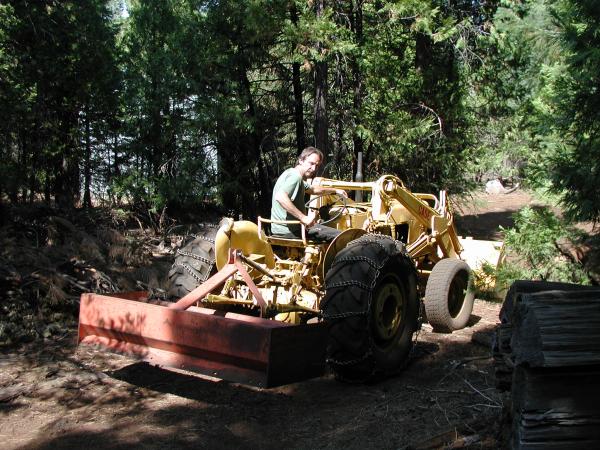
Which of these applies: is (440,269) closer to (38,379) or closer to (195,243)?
(195,243)

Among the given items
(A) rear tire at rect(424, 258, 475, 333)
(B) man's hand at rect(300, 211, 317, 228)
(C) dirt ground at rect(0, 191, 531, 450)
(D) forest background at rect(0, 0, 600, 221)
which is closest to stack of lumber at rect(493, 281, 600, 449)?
(C) dirt ground at rect(0, 191, 531, 450)

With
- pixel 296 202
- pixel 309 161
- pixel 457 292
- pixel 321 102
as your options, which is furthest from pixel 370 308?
pixel 321 102

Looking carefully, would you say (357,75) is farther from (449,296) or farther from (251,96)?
(449,296)

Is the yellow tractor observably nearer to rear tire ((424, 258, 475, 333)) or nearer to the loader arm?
the loader arm

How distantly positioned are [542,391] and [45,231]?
30.4 ft

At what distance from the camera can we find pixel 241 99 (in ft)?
46.0

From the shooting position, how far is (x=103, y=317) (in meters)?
5.88

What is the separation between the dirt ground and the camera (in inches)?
191

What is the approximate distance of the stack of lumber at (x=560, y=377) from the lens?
3.33m

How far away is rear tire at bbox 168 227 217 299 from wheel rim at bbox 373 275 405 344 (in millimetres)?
1923

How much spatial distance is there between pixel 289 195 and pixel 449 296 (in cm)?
325

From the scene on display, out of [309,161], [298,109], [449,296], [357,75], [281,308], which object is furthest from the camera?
[298,109]

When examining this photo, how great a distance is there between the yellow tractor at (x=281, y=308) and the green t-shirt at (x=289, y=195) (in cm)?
12

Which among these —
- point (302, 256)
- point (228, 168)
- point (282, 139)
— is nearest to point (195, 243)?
point (302, 256)
